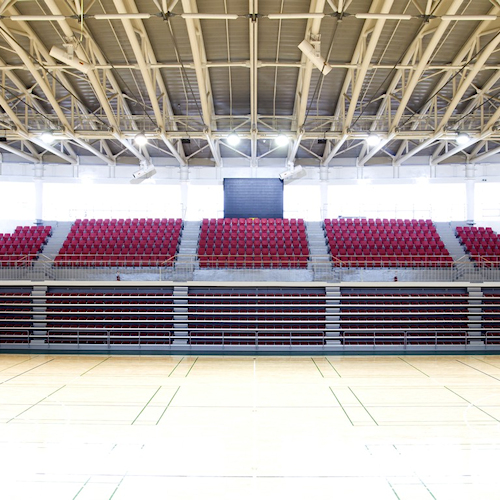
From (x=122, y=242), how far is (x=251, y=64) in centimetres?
979

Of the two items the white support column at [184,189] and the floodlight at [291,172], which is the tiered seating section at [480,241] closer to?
the floodlight at [291,172]

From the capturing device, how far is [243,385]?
33.2 feet

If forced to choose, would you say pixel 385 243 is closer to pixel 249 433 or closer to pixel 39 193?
pixel 249 433

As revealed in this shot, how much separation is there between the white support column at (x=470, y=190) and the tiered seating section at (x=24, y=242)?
22.6 m

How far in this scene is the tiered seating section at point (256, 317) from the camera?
14.1 meters

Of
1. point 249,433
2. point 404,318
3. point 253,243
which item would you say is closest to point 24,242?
point 253,243

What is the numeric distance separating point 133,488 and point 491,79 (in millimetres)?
17705

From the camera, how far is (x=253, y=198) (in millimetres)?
21578

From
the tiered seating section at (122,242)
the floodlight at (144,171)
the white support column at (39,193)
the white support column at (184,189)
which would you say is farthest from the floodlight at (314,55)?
the white support column at (39,193)

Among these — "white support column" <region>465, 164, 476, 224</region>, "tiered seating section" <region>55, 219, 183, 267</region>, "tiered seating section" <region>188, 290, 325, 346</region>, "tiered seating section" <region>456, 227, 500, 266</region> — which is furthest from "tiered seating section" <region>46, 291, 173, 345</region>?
"white support column" <region>465, 164, 476, 224</region>

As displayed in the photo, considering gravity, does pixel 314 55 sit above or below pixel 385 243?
above

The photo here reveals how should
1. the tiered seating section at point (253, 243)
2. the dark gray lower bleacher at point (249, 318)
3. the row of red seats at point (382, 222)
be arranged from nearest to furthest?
the dark gray lower bleacher at point (249, 318), the tiered seating section at point (253, 243), the row of red seats at point (382, 222)

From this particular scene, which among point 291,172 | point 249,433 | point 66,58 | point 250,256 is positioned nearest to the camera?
point 249,433

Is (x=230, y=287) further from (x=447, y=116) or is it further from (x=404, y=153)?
(x=404, y=153)
